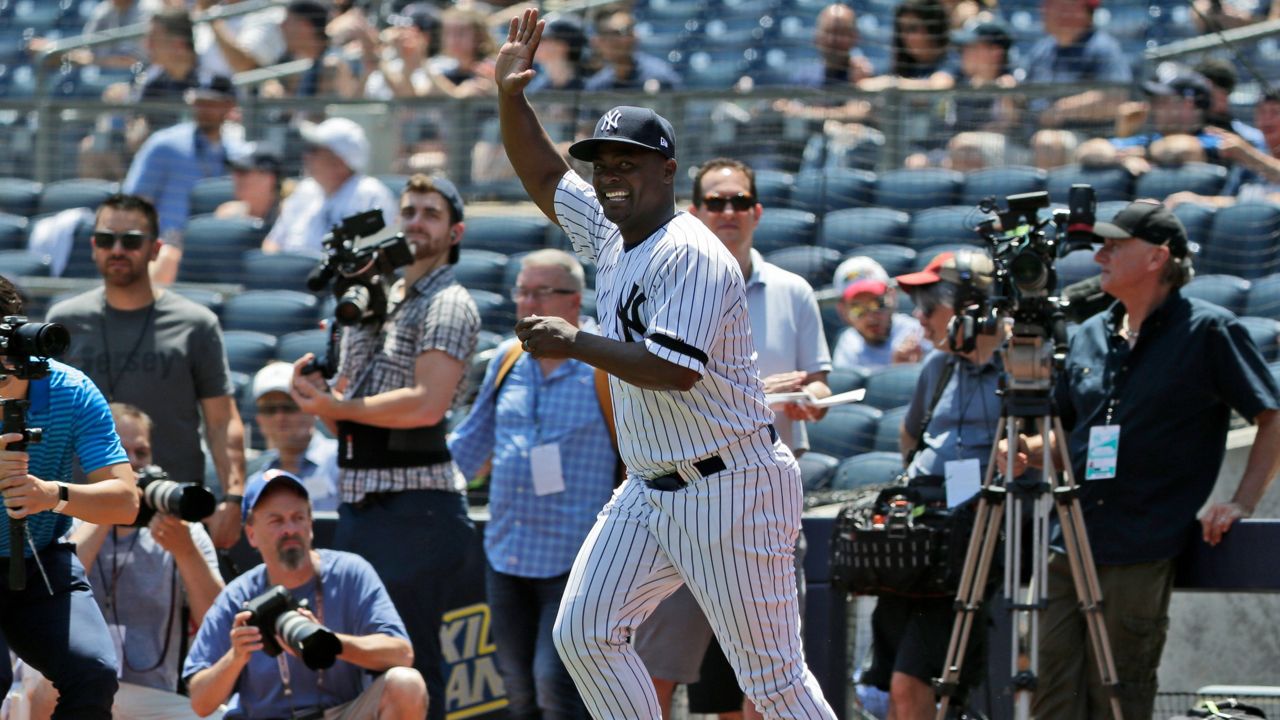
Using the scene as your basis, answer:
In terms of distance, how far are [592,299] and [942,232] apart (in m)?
1.92

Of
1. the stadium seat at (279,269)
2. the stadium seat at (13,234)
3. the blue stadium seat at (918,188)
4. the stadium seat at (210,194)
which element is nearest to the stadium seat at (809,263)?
the blue stadium seat at (918,188)

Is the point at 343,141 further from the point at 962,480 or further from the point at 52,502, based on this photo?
the point at 52,502

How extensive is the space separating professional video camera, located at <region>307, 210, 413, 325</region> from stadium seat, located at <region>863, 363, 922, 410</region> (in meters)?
2.62

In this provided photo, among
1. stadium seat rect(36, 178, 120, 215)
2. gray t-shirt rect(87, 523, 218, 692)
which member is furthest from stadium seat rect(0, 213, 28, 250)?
gray t-shirt rect(87, 523, 218, 692)

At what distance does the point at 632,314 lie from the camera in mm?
4219

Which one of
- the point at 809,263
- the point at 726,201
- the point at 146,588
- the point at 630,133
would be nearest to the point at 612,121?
the point at 630,133

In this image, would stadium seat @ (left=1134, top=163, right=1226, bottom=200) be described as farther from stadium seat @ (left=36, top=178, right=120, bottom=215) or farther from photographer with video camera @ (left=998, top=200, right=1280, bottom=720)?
stadium seat @ (left=36, top=178, right=120, bottom=215)

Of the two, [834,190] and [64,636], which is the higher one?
[834,190]

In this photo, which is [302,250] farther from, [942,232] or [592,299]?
[942,232]

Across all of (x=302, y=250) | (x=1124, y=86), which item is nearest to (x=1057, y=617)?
(x=1124, y=86)

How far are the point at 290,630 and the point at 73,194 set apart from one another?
21.6 feet

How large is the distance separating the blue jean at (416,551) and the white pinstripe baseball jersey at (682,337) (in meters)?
1.73

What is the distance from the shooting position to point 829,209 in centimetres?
959

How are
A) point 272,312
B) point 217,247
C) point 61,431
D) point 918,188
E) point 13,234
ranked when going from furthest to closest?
point 13,234 < point 217,247 < point 918,188 < point 272,312 < point 61,431
